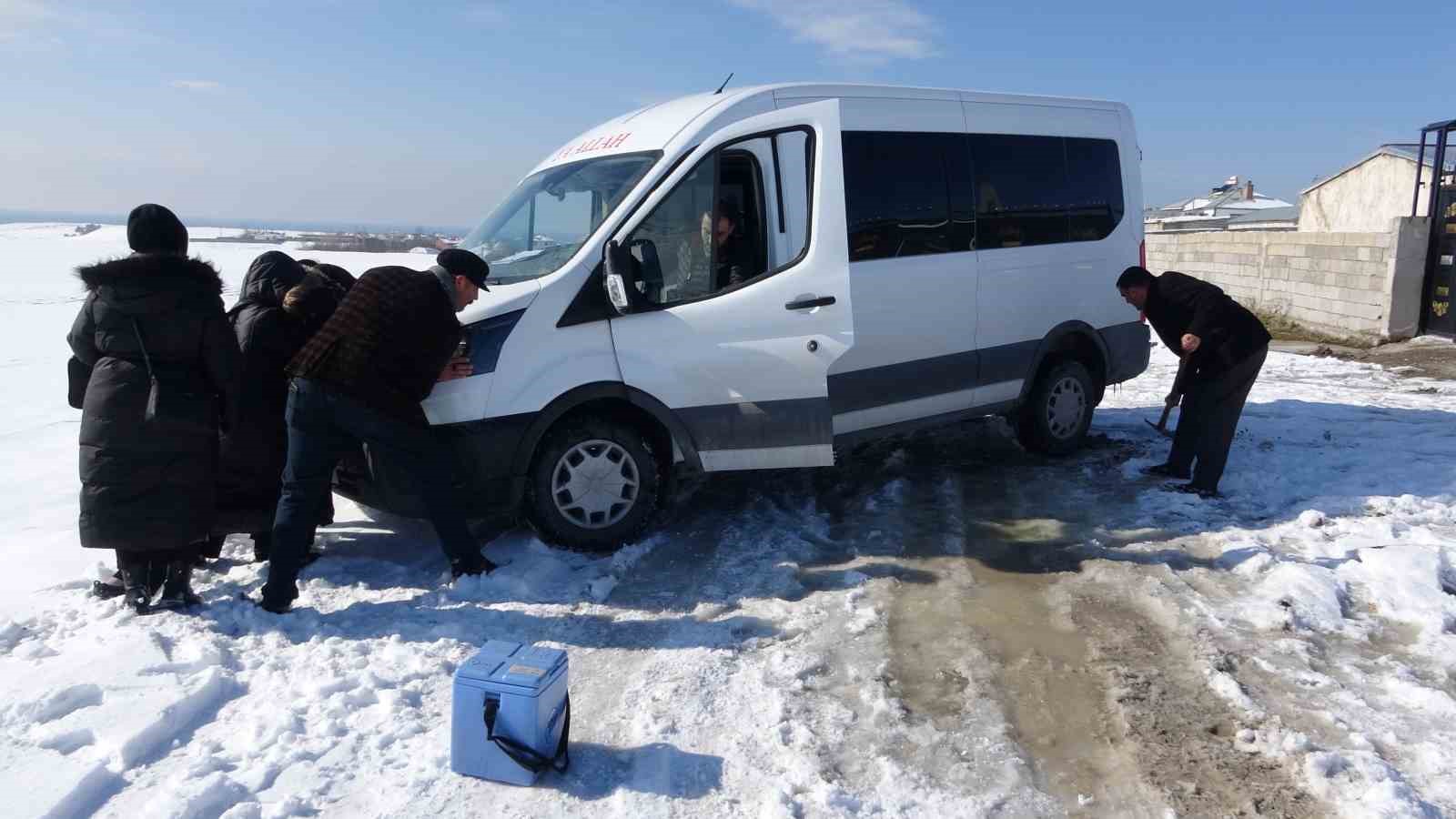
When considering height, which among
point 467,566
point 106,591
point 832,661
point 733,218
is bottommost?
point 832,661

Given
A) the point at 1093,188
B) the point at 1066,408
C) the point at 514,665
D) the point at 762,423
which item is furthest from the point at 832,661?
the point at 1093,188

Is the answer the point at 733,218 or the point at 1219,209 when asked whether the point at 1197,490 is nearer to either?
the point at 733,218

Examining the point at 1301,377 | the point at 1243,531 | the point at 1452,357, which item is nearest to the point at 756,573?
the point at 1243,531

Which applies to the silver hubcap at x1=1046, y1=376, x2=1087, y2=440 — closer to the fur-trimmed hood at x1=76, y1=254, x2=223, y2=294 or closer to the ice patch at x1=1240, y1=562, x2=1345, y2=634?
the ice patch at x1=1240, y1=562, x2=1345, y2=634

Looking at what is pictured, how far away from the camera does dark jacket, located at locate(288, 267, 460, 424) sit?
176 inches

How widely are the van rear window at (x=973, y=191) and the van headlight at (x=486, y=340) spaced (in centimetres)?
210

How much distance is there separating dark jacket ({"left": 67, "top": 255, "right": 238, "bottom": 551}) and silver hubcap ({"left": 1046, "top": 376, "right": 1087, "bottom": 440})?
216 inches

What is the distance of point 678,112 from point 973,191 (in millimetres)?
2091

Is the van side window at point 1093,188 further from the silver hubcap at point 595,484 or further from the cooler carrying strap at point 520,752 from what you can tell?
the cooler carrying strap at point 520,752

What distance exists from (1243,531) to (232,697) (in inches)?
206

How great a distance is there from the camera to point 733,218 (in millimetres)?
5516

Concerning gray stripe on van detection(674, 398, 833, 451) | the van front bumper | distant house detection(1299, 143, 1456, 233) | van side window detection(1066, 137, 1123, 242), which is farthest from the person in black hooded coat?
distant house detection(1299, 143, 1456, 233)

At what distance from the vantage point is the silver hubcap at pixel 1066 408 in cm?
729

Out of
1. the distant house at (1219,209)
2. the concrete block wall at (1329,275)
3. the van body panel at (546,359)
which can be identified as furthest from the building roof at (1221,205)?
the van body panel at (546,359)
